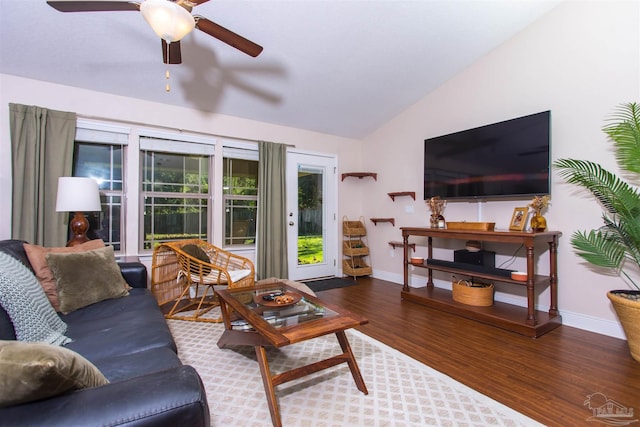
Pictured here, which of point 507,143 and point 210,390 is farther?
point 507,143

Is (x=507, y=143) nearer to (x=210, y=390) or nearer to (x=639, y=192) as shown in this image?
(x=639, y=192)

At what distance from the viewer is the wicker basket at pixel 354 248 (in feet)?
15.5

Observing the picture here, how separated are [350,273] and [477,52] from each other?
10.8 ft

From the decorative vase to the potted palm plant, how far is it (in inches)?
9.6

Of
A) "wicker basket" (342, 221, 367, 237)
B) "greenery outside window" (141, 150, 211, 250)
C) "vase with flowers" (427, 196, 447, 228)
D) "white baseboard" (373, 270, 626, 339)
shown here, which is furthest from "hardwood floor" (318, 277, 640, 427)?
"greenery outside window" (141, 150, 211, 250)

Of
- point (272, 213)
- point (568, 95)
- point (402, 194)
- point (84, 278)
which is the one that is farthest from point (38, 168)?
point (568, 95)

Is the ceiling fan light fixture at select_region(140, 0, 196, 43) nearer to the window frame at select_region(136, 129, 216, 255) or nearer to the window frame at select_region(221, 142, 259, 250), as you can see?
the window frame at select_region(136, 129, 216, 255)

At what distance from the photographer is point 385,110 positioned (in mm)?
4352

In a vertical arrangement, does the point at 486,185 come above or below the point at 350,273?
above

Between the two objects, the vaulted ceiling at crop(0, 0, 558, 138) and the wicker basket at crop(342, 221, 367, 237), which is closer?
the vaulted ceiling at crop(0, 0, 558, 138)

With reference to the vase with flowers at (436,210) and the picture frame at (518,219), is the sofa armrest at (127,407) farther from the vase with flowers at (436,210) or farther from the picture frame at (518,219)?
the vase with flowers at (436,210)

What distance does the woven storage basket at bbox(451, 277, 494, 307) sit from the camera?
3107mm

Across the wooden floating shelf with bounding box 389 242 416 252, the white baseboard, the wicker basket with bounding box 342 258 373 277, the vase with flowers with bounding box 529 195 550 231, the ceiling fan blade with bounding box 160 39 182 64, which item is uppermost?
the ceiling fan blade with bounding box 160 39 182 64

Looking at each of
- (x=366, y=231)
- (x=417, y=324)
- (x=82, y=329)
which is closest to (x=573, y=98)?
(x=417, y=324)
